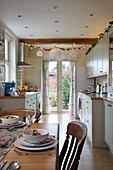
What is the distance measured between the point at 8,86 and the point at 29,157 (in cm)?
347

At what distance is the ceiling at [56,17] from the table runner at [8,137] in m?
2.86

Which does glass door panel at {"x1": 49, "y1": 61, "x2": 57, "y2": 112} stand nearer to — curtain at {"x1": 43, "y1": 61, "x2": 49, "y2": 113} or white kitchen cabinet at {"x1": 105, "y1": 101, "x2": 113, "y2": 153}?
curtain at {"x1": 43, "y1": 61, "x2": 49, "y2": 113}

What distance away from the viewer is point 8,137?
1311 mm

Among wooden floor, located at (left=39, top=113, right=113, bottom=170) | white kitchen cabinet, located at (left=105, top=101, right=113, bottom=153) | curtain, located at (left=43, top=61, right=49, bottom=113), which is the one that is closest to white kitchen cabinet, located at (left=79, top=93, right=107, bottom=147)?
wooden floor, located at (left=39, top=113, right=113, bottom=170)

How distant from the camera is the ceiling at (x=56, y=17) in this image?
3592 millimetres

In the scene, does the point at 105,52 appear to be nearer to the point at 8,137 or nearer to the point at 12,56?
the point at 8,137

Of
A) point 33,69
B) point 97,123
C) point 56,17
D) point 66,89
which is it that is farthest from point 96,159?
point 33,69

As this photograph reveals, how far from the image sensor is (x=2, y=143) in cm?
117

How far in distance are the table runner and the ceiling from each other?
286 centimetres

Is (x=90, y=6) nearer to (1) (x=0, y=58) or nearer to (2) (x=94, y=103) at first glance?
(2) (x=94, y=103)

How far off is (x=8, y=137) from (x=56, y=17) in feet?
11.9

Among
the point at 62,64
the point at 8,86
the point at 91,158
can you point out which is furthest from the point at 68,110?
the point at 91,158

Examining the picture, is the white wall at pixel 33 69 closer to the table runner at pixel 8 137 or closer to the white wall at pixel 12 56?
the white wall at pixel 12 56

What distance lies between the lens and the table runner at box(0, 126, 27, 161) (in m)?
1.06
